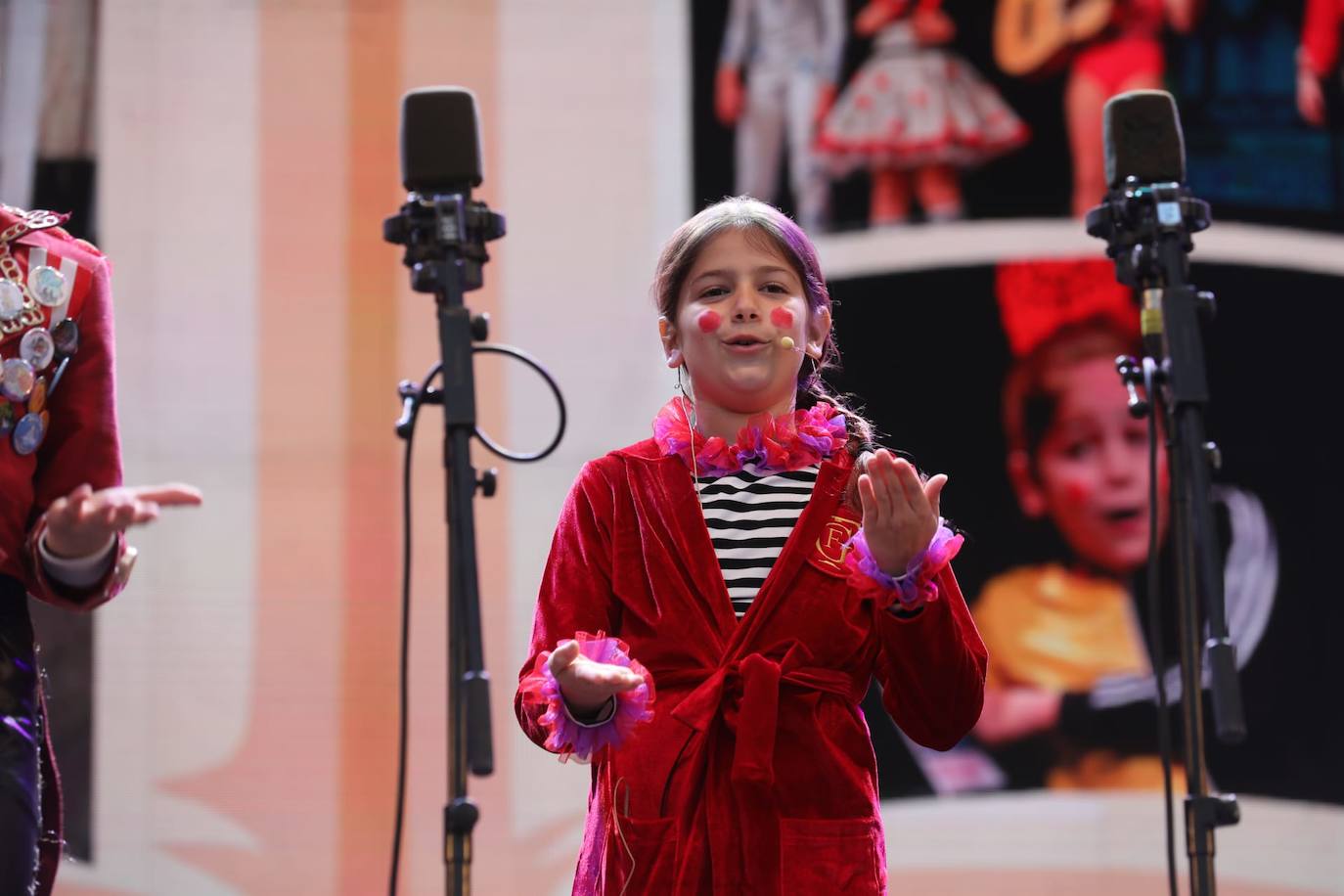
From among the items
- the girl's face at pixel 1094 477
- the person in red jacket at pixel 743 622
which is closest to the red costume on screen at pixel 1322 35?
the girl's face at pixel 1094 477

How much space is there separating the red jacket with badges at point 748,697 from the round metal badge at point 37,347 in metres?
0.75

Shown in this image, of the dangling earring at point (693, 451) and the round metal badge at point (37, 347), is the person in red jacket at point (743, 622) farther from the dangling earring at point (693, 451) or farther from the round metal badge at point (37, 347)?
the round metal badge at point (37, 347)

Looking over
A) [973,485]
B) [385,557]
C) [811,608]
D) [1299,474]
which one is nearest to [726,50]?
[973,485]

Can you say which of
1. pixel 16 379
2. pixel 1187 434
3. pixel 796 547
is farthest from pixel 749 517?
pixel 16 379

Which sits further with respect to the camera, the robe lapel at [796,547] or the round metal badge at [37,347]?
the robe lapel at [796,547]

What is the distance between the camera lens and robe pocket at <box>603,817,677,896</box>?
207 centimetres

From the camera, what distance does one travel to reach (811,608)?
7.14 ft

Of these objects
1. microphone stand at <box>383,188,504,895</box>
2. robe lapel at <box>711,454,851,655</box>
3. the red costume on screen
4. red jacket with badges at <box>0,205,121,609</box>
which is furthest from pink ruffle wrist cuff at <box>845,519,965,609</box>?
the red costume on screen

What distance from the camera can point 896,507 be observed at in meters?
2.00

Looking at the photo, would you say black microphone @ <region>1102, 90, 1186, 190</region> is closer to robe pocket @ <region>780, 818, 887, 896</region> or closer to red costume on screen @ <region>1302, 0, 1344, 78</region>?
robe pocket @ <region>780, 818, 887, 896</region>

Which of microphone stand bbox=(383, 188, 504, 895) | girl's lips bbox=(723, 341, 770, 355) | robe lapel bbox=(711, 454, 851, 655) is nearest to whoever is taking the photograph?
microphone stand bbox=(383, 188, 504, 895)

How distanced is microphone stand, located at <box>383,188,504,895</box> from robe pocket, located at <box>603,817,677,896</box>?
1.30ft

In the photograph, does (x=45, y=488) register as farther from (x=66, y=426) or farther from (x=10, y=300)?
(x=10, y=300)

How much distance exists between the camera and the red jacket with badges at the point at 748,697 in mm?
2074
